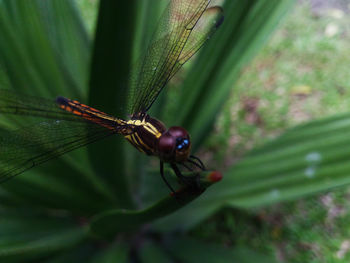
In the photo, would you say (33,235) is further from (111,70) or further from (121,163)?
(111,70)

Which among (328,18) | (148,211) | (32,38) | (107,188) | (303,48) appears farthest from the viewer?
(328,18)

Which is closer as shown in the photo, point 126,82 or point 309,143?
point 126,82

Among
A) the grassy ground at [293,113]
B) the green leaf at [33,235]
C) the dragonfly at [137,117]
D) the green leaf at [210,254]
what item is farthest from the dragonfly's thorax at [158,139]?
the grassy ground at [293,113]

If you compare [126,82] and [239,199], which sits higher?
[126,82]

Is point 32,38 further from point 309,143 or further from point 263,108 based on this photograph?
point 263,108

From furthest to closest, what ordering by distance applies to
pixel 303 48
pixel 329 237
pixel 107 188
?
pixel 303 48, pixel 329 237, pixel 107 188

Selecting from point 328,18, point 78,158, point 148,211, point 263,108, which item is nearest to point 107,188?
point 78,158

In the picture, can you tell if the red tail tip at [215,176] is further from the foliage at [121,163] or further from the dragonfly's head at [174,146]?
the foliage at [121,163]

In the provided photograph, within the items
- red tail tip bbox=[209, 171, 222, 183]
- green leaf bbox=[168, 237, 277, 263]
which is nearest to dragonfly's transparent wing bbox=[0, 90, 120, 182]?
red tail tip bbox=[209, 171, 222, 183]
